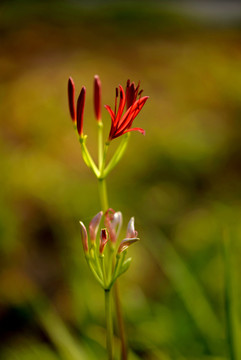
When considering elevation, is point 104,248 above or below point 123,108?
below

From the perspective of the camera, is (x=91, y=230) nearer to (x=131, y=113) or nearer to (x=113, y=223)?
(x=113, y=223)

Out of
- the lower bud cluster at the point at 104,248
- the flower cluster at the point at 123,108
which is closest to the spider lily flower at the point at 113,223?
the lower bud cluster at the point at 104,248

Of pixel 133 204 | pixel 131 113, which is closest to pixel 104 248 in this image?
pixel 131 113

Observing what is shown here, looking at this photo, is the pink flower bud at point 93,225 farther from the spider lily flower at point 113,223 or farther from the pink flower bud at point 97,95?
the pink flower bud at point 97,95

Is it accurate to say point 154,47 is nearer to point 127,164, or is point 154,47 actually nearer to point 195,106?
point 195,106

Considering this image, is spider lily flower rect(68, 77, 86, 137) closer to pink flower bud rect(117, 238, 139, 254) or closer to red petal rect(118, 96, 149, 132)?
red petal rect(118, 96, 149, 132)

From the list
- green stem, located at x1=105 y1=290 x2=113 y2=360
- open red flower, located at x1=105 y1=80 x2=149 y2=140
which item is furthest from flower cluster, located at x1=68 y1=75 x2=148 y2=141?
green stem, located at x1=105 y1=290 x2=113 y2=360

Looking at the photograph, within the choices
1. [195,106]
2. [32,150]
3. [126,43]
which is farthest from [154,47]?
[32,150]

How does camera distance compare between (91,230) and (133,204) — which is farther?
(133,204)
